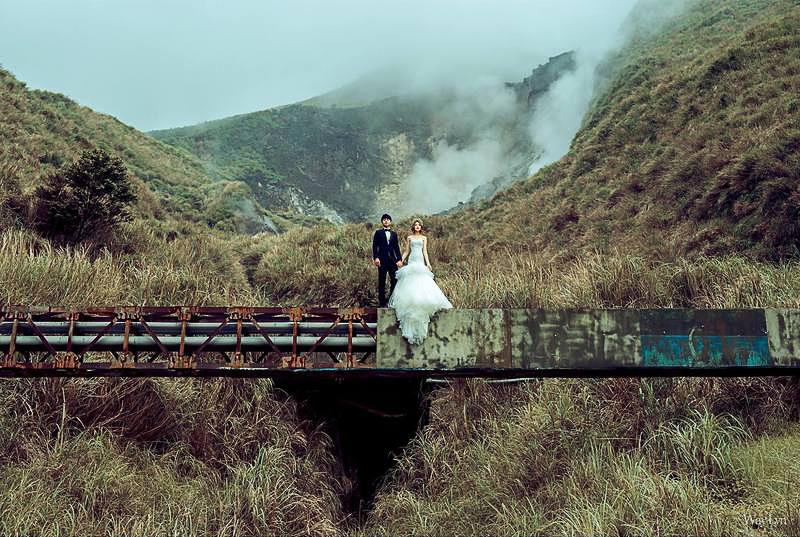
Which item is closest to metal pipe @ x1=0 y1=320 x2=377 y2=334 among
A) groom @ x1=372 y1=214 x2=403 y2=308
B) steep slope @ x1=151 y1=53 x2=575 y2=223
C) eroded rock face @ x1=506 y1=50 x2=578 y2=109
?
groom @ x1=372 y1=214 x2=403 y2=308

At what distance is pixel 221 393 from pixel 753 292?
37.8 feet

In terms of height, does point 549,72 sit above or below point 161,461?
above

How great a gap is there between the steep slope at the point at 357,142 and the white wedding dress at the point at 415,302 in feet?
154

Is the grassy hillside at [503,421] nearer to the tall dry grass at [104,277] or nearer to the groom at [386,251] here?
the tall dry grass at [104,277]

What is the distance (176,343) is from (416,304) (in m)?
4.10

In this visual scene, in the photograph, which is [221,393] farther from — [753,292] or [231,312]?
[753,292]

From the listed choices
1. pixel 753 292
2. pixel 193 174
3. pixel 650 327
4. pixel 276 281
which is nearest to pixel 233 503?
pixel 650 327

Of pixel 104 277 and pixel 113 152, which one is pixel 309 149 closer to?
pixel 113 152

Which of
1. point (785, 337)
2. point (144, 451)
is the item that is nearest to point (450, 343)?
point (785, 337)

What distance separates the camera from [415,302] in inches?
400

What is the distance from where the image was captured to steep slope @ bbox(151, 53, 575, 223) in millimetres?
68000

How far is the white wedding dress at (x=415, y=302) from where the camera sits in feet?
33.2

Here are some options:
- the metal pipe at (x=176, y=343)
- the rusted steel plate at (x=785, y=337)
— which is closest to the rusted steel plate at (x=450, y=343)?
the metal pipe at (x=176, y=343)

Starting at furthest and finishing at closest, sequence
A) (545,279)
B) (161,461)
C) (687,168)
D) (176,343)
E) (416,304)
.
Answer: (687,168) → (545,279) → (161,461) → (176,343) → (416,304)
